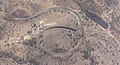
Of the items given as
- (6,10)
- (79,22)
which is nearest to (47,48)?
(79,22)

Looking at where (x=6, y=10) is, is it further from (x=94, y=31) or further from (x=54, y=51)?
(x=94, y=31)

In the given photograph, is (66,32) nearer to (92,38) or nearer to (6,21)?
(92,38)

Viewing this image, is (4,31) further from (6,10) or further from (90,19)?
(90,19)

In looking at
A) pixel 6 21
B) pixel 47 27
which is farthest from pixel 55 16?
pixel 6 21

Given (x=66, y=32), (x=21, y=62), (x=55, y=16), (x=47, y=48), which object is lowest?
(x=21, y=62)

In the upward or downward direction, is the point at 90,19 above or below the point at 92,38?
above

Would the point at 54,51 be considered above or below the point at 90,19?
below
